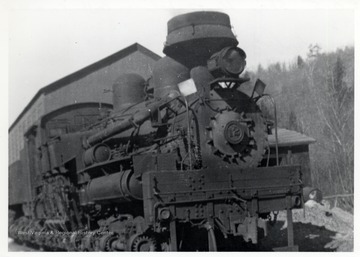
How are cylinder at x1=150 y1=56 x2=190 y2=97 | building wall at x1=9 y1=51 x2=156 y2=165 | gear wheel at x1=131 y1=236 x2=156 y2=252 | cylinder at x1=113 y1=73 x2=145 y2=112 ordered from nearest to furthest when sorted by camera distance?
gear wheel at x1=131 y1=236 x2=156 y2=252 → cylinder at x1=150 y1=56 x2=190 y2=97 → cylinder at x1=113 y1=73 x2=145 y2=112 → building wall at x1=9 y1=51 x2=156 y2=165

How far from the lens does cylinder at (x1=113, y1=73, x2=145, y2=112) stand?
471 inches

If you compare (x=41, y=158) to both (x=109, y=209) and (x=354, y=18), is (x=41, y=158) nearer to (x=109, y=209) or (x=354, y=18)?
(x=109, y=209)

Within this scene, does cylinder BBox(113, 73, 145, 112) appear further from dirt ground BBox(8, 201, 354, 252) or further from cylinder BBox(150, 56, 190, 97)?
dirt ground BBox(8, 201, 354, 252)

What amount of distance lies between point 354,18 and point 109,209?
6.05 metres

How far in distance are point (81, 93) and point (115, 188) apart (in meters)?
13.8

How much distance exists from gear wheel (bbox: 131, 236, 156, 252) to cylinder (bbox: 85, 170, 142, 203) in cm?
68

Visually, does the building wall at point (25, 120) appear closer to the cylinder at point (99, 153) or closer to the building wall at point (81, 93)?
the building wall at point (81, 93)

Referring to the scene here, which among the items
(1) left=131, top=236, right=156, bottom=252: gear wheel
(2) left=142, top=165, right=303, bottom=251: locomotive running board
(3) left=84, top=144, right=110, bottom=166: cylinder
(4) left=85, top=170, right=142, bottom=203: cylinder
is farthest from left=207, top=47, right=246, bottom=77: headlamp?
(1) left=131, top=236, right=156, bottom=252: gear wheel

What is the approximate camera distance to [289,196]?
831 cm

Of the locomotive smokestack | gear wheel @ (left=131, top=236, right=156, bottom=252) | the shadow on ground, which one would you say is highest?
the locomotive smokestack

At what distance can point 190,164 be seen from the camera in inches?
310

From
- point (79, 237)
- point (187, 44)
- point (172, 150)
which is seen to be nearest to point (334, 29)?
point (187, 44)

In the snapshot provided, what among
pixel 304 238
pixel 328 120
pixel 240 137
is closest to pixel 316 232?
pixel 304 238

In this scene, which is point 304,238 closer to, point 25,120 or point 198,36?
point 198,36
